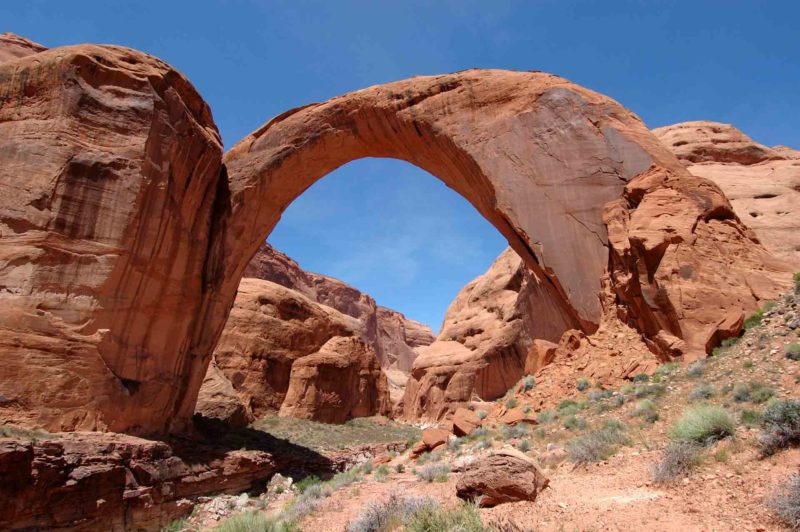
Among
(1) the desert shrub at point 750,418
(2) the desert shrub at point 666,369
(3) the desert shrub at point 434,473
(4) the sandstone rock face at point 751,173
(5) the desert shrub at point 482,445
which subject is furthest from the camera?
(4) the sandstone rock face at point 751,173

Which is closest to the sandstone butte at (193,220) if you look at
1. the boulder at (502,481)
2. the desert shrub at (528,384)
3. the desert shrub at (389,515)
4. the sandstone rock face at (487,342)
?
the desert shrub at (528,384)

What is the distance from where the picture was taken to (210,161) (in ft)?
46.7

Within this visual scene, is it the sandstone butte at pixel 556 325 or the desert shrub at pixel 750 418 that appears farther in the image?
the sandstone butte at pixel 556 325

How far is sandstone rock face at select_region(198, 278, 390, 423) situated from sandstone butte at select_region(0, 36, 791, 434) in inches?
281

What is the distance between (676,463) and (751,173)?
64.4 ft

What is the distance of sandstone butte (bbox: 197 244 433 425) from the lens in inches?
802

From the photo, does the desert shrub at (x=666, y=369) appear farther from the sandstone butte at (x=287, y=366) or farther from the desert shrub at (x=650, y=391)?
the sandstone butte at (x=287, y=366)

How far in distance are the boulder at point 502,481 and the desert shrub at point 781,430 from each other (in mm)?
1866

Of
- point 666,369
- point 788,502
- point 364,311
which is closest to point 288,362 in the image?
point 666,369

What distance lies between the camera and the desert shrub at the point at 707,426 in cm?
469

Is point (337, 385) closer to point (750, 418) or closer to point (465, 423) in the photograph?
Answer: point (465, 423)

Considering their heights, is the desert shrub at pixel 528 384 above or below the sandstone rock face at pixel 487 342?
below

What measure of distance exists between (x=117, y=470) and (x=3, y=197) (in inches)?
224

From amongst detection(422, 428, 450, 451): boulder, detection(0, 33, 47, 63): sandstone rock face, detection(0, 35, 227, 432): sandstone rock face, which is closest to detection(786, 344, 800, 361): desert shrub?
detection(422, 428, 450, 451): boulder
